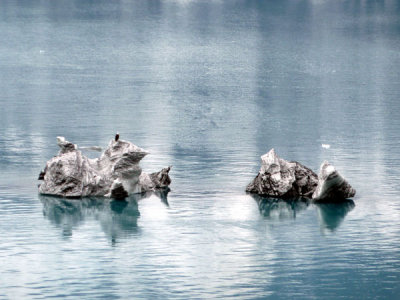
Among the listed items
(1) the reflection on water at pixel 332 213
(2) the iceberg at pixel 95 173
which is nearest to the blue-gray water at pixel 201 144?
(1) the reflection on water at pixel 332 213

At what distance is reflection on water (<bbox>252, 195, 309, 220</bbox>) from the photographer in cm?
2695

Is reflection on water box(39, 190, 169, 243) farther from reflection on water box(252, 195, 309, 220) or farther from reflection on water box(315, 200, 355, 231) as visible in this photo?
reflection on water box(315, 200, 355, 231)

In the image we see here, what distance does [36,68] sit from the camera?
63.2 m

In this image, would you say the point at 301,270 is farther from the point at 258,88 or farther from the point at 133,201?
the point at 258,88

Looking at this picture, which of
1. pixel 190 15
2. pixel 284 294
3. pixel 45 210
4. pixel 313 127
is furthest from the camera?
pixel 190 15

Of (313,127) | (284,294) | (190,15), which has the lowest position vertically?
(284,294)

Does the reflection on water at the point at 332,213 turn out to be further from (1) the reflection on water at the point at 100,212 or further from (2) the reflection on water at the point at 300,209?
(1) the reflection on water at the point at 100,212

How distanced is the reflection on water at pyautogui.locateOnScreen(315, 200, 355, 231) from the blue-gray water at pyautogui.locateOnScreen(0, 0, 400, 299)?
0.17ft

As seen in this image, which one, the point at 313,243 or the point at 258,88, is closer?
the point at 313,243

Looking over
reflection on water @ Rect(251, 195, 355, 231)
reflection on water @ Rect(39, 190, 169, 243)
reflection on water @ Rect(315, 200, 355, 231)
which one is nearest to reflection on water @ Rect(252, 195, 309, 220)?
reflection on water @ Rect(251, 195, 355, 231)

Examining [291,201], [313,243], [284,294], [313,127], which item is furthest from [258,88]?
[284,294]

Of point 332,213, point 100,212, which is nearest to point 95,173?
point 100,212

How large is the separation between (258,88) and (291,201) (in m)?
28.6

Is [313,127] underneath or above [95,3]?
underneath
